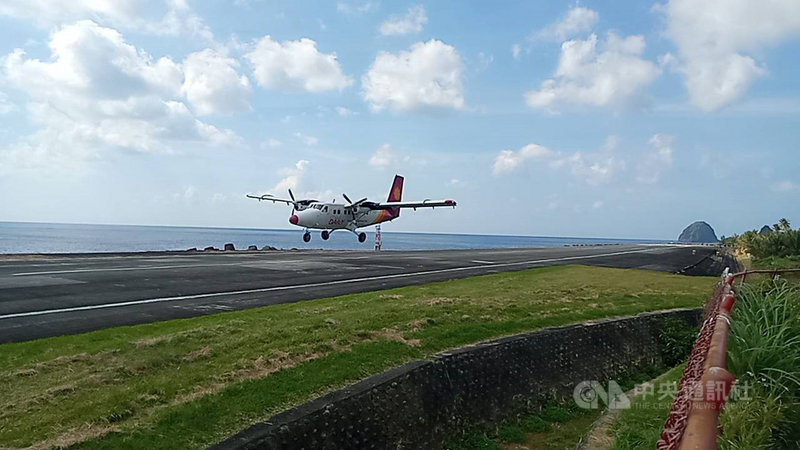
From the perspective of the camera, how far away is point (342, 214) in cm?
3756

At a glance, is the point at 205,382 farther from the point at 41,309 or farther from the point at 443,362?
the point at 41,309

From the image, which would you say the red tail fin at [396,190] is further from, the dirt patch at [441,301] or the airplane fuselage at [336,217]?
the dirt patch at [441,301]

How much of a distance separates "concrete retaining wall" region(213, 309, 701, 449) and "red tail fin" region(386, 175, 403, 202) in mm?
36655

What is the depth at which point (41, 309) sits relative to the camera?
9781 millimetres

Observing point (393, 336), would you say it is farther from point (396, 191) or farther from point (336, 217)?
point (396, 191)

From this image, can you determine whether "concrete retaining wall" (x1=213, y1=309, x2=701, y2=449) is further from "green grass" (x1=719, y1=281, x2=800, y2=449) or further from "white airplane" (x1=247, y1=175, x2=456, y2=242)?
"white airplane" (x1=247, y1=175, x2=456, y2=242)

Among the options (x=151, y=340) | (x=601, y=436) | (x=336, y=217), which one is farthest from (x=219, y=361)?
(x=336, y=217)

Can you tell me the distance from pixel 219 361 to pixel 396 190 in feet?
136

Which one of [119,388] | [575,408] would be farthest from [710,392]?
[575,408]

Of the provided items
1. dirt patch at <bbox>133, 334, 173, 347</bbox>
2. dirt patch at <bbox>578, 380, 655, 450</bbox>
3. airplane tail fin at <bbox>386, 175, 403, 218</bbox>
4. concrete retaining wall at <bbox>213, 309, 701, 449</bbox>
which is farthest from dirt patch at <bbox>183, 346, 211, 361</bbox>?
airplane tail fin at <bbox>386, 175, 403, 218</bbox>

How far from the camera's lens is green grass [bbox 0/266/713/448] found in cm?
493

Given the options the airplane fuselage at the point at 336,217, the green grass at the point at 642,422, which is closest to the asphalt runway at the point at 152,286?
the green grass at the point at 642,422

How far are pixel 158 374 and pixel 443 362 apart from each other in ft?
11.8

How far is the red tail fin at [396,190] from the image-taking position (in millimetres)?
47806
